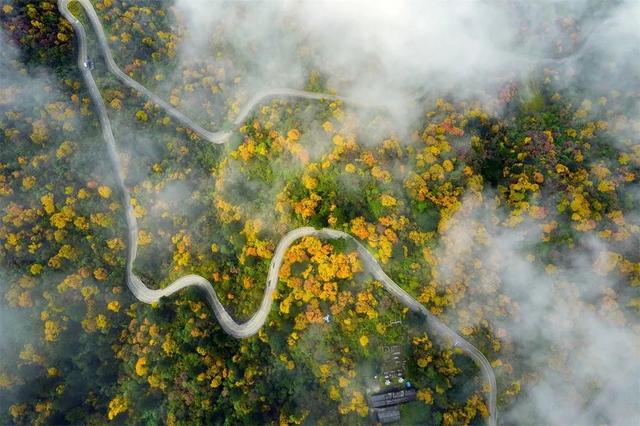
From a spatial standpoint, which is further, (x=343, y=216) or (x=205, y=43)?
(x=205, y=43)

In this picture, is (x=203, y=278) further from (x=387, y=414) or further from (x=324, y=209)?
(x=387, y=414)

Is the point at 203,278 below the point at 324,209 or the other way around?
below

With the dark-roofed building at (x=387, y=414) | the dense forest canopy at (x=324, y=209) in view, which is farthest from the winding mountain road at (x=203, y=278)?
the dark-roofed building at (x=387, y=414)

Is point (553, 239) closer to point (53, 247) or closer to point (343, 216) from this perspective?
point (343, 216)

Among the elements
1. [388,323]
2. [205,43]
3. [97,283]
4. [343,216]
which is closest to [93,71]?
[205,43]

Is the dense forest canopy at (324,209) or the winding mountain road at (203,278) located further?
the winding mountain road at (203,278)

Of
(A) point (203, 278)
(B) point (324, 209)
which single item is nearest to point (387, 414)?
(B) point (324, 209)

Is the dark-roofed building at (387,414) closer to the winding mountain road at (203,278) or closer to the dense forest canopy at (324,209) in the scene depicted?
the dense forest canopy at (324,209)

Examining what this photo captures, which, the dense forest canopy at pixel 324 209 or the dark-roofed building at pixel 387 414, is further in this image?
the dark-roofed building at pixel 387 414
